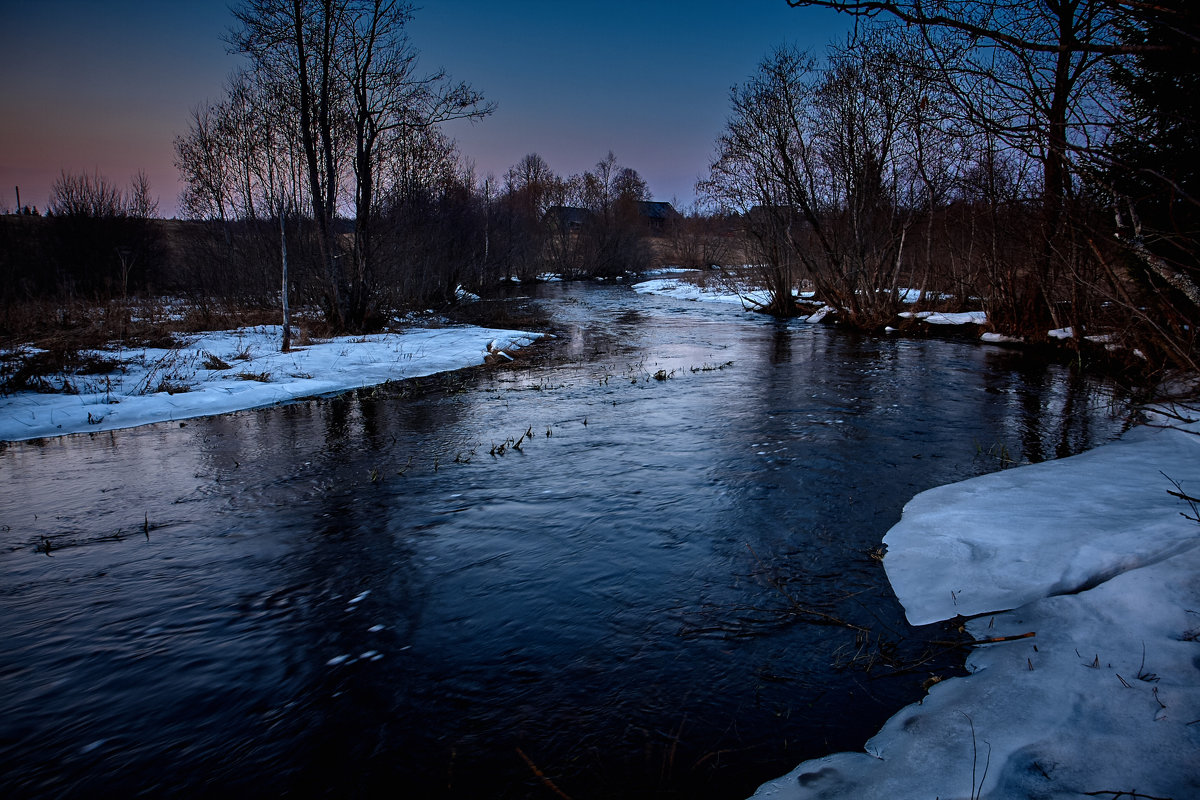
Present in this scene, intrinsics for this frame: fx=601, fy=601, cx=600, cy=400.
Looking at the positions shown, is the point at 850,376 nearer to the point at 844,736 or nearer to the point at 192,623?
the point at 844,736

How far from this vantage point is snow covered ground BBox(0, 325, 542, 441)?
336 inches

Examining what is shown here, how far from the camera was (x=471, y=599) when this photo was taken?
397cm

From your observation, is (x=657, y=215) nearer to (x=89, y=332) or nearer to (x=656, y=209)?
(x=656, y=209)

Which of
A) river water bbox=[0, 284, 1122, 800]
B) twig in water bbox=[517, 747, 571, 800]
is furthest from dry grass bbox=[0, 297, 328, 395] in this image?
twig in water bbox=[517, 747, 571, 800]

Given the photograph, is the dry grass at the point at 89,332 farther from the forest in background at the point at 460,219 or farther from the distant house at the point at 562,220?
the distant house at the point at 562,220

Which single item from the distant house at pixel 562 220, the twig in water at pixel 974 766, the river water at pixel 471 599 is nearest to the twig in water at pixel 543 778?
Answer: the river water at pixel 471 599

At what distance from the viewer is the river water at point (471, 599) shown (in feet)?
8.78

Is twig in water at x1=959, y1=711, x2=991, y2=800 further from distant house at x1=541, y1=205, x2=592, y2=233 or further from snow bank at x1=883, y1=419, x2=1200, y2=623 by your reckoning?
distant house at x1=541, y1=205, x2=592, y2=233

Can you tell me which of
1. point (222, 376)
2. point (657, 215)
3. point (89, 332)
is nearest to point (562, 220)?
point (657, 215)

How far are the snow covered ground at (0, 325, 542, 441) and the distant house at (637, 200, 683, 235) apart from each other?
60.8 meters

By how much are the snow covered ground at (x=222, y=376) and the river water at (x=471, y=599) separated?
2.59 feet

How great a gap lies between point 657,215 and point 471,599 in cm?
9381

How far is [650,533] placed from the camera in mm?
4848

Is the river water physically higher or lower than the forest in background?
lower
